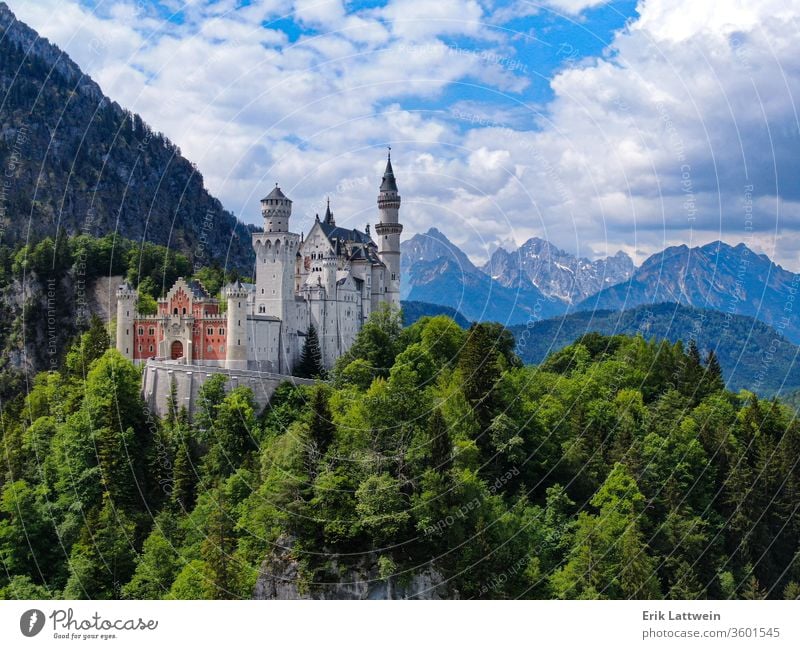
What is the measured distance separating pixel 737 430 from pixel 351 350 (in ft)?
91.1

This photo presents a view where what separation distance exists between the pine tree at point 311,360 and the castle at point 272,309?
0.39 meters

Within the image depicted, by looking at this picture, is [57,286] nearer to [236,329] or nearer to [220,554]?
[236,329]

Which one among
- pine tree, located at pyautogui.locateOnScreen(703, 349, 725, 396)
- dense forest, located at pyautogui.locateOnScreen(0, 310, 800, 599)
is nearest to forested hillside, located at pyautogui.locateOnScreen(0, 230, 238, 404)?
dense forest, located at pyautogui.locateOnScreen(0, 310, 800, 599)

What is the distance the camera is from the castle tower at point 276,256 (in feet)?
235

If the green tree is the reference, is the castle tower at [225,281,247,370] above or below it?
above

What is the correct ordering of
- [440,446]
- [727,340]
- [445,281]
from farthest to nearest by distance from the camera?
[727,340], [445,281], [440,446]

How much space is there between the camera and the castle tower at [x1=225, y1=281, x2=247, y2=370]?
220 feet

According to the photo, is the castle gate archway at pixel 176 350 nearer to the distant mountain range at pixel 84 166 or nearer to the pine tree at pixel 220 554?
the pine tree at pixel 220 554

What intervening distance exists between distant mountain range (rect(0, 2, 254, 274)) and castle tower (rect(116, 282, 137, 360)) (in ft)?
243

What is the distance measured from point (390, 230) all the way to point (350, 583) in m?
42.1

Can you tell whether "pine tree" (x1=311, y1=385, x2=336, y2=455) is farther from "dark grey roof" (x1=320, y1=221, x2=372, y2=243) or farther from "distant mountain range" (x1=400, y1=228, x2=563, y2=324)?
"distant mountain range" (x1=400, y1=228, x2=563, y2=324)

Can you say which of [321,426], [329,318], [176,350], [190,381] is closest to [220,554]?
[321,426]

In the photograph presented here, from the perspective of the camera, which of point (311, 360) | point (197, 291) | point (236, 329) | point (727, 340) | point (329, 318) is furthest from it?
point (727, 340)

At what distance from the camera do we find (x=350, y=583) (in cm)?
4844
